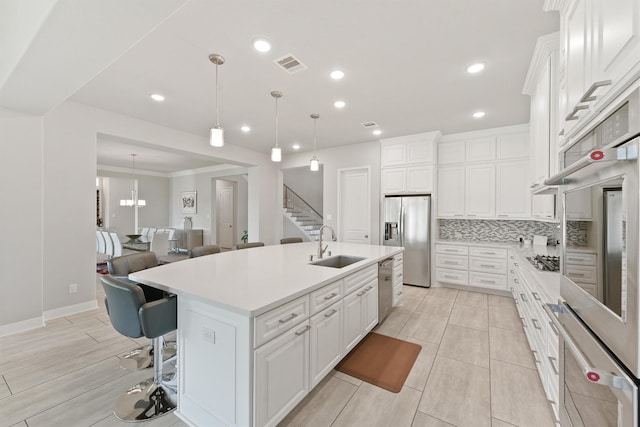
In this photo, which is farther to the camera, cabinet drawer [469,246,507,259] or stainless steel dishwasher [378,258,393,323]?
cabinet drawer [469,246,507,259]

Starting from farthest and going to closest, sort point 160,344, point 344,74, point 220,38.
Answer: point 344,74
point 220,38
point 160,344

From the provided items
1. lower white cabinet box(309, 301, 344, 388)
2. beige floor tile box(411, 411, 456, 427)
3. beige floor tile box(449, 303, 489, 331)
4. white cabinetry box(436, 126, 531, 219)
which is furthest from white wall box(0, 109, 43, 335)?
white cabinetry box(436, 126, 531, 219)

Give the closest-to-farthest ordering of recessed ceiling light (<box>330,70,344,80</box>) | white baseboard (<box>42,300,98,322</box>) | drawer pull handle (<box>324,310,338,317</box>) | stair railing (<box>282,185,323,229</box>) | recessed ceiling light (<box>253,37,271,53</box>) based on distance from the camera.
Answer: drawer pull handle (<box>324,310,338,317</box>) < recessed ceiling light (<box>253,37,271,53</box>) < recessed ceiling light (<box>330,70,344,80</box>) < white baseboard (<box>42,300,98,322</box>) < stair railing (<box>282,185,323,229</box>)

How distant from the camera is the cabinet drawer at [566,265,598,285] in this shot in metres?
0.97

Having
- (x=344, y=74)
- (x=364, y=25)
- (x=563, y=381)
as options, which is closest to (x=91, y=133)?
(x=344, y=74)

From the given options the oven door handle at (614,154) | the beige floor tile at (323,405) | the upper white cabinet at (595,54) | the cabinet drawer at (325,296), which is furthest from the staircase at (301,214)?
the oven door handle at (614,154)

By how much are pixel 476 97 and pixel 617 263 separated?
10.6 ft

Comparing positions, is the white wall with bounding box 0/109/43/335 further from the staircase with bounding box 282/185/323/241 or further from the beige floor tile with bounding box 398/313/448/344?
the staircase with bounding box 282/185/323/241

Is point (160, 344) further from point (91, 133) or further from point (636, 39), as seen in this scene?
point (91, 133)

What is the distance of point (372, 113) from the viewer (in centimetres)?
391

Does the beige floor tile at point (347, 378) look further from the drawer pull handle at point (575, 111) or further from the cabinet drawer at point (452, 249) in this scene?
the cabinet drawer at point (452, 249)

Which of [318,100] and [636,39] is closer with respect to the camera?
[636,39]

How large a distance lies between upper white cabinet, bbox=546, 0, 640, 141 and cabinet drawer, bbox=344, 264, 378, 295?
1736 mm

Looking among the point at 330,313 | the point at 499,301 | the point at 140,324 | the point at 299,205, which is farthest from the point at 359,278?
the point at 299,205
